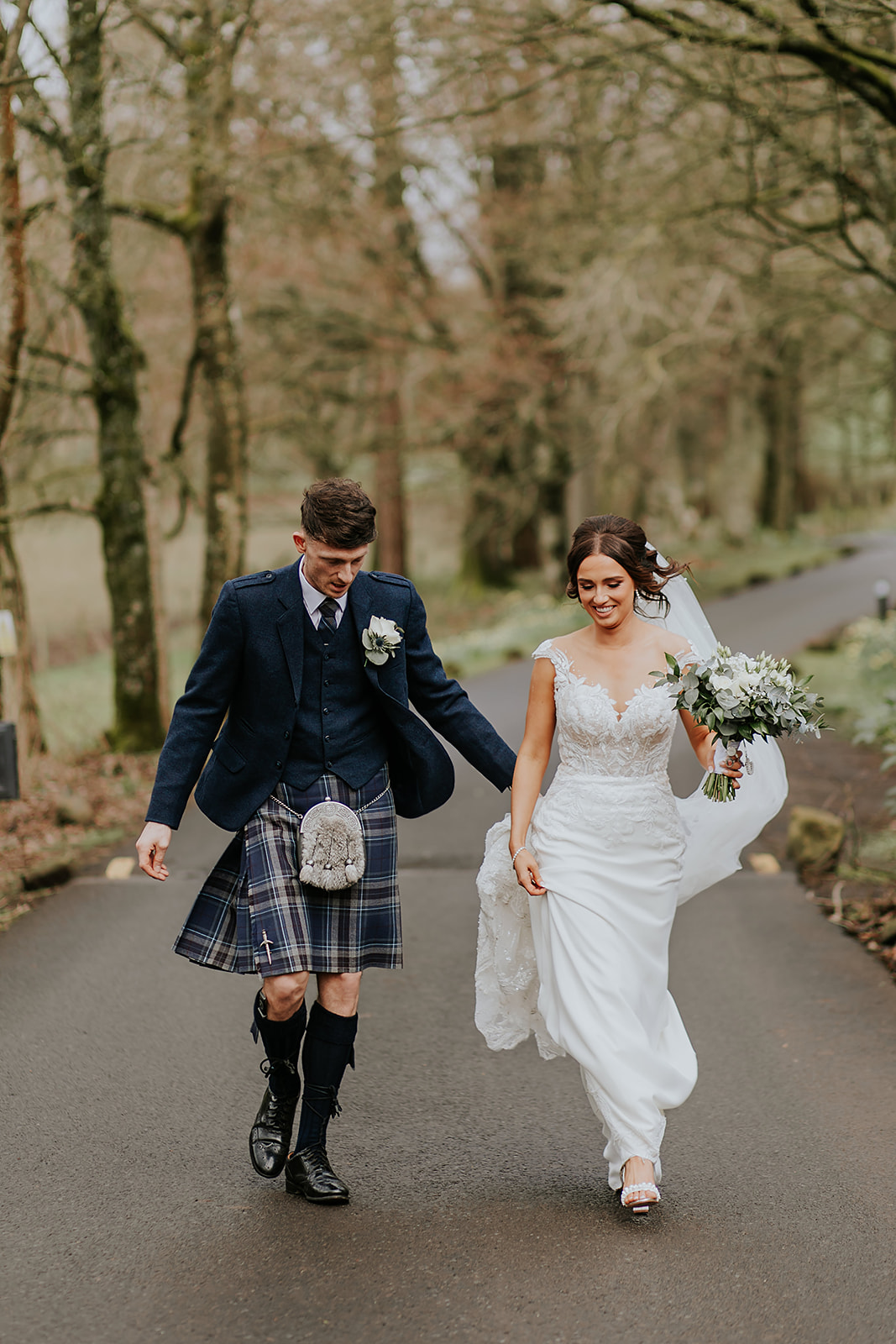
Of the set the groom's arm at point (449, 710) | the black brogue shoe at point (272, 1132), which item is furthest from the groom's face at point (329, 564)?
the black brogue shoe at point (272, 1132)

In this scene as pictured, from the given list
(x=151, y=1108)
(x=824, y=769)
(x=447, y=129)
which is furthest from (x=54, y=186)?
(x=151, y=1108)

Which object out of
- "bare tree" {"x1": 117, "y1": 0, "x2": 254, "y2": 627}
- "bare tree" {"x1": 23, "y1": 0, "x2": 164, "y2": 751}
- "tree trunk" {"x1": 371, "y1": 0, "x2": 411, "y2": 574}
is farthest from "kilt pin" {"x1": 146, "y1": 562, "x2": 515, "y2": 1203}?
"tree trunk" {"x1": 371, "y1": 0, "x2": 411, "y2": 574}

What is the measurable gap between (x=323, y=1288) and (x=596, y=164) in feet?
58.1

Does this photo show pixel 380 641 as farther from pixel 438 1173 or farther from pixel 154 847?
pixel 438 1173

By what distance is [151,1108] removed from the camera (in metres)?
4.82

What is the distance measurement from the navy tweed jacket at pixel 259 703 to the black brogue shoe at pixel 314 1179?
1.08 meters

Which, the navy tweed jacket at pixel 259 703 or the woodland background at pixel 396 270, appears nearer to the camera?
the navy tweed jacket at pixel 259 703

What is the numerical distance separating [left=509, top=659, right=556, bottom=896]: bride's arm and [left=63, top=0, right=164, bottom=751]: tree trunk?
906 cm

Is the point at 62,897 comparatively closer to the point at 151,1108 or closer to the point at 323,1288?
the point at 151,1108

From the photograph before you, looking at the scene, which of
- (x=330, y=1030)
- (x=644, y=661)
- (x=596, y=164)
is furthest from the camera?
(x=596, y=164)

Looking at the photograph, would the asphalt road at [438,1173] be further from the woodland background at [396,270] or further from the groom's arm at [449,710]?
the woodland background at [396,270]

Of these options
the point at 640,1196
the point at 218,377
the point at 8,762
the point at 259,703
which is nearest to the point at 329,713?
the point at 259,703

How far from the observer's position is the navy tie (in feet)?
13.6

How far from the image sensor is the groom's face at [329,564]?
12.8 feet
